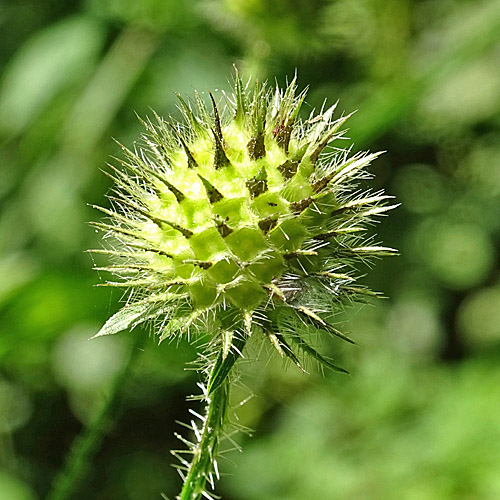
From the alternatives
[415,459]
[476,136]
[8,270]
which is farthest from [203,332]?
[476,136]

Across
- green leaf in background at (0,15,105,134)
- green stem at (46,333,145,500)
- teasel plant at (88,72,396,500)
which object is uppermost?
green leaf in background at (0,15,105,134)

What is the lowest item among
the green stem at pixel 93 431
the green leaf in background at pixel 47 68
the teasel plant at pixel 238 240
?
the green stem at pixel 93 431

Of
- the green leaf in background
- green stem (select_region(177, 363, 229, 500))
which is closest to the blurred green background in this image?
the green leaf in background

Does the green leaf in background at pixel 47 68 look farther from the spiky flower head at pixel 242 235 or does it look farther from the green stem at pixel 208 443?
the green stem at pixel 208 443

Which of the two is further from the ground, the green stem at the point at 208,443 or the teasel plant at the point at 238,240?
the teasel plant at the point at 238,240

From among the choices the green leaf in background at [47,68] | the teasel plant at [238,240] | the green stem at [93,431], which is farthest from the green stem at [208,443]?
the green leaf in background at [47,68]

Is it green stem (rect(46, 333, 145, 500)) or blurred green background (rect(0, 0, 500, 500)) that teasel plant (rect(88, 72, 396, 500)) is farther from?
blurred green background (rect(0, 0, 500, 500))
